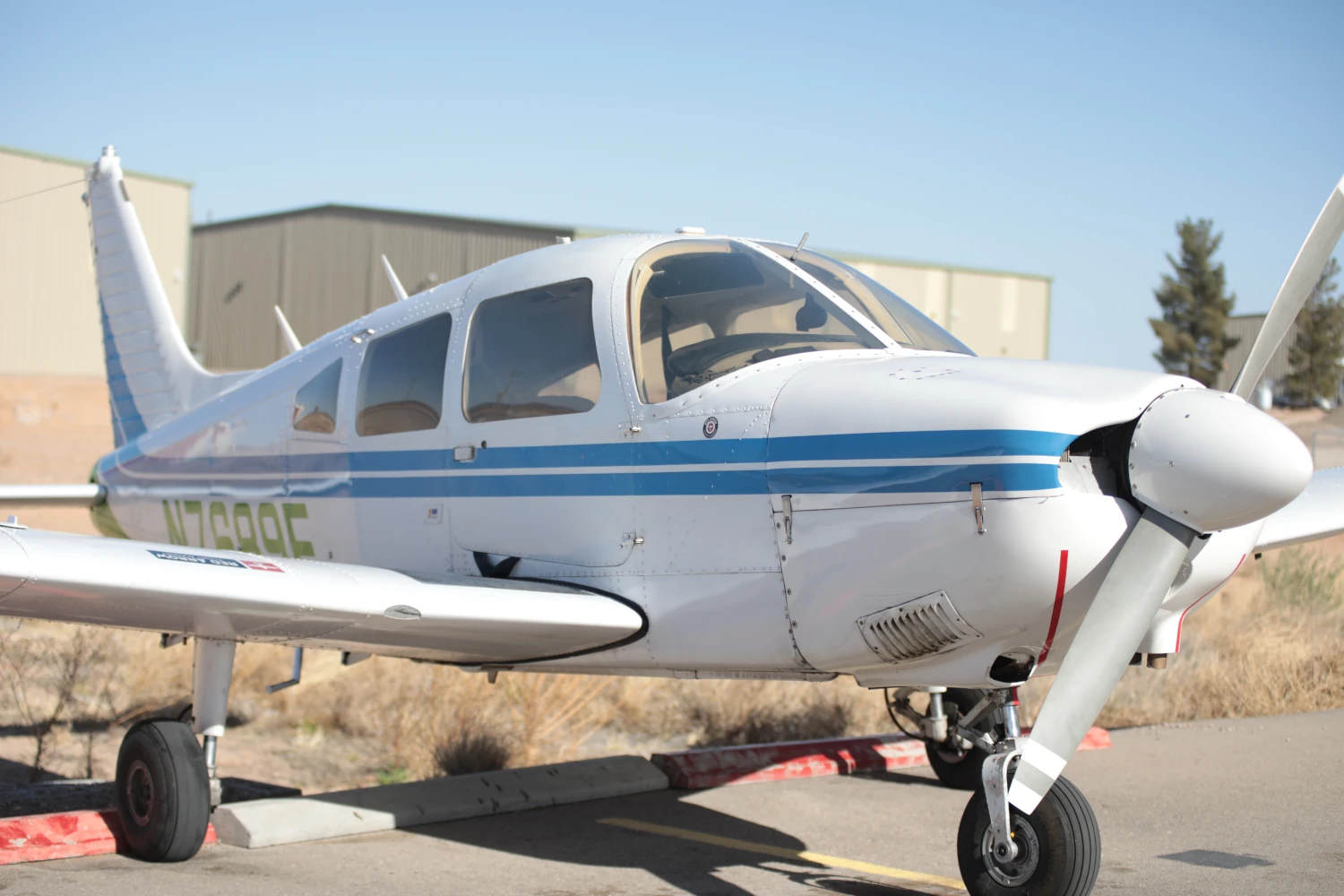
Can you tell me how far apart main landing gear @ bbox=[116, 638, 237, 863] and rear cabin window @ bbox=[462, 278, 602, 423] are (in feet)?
5.40

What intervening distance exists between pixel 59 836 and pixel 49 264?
1394 inches

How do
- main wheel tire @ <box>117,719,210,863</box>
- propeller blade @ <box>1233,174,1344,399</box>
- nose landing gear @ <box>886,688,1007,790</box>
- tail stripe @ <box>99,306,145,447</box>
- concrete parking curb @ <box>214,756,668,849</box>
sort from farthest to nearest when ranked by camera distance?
tail stripe @ <box>99,306,145,447</box> → nose landing gear @ <box>886,688,1007,790</box> → concrete parking curb @ <box>214,756,668,849</box> → main wheel tire @ <box>117,719,210,863</box> → propeller blade @ <box>1233,174,1344,399</box>

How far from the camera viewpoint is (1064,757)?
3.96m

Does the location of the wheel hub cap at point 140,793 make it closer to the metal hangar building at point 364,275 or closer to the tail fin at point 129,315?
the tail fin at point 129,315

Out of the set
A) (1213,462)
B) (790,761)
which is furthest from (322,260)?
(1213,462)

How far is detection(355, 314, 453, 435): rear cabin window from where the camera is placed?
600 cm

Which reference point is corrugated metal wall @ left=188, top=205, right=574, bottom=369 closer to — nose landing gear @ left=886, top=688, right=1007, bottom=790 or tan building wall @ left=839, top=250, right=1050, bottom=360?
tan building wall @ left=839, top=250, right=1050, bottom=360

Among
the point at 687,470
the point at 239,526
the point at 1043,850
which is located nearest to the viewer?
the point at 1043,850

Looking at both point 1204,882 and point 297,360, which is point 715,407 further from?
point 297,360

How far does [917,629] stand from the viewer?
4.29 meters

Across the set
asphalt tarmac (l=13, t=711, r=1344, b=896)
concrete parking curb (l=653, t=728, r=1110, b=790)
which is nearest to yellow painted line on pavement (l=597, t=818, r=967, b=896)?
asphalt tarmac (l=13, t=711, r=1344, b=896)

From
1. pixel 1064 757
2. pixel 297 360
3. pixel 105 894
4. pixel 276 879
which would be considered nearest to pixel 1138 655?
pixel 1064 757

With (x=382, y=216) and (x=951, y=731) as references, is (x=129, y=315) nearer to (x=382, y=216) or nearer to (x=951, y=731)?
(x=951, y=731)

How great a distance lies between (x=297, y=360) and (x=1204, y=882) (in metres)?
5.20
